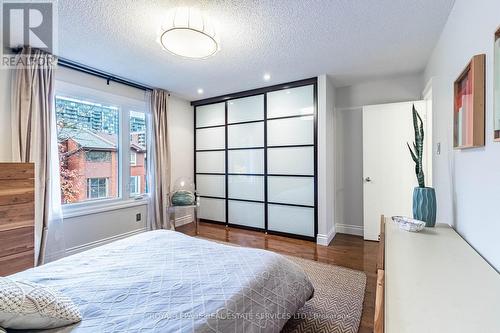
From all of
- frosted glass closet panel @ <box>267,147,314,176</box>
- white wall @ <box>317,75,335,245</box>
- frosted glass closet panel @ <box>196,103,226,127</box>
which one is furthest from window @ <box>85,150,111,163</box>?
white wall @ <box>317,75,335,245</box>

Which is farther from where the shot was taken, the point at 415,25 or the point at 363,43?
the point at 363,43

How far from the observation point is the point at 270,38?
7.32 ft

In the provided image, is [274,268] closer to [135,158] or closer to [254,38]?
[254,38]

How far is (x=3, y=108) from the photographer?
2.32 m

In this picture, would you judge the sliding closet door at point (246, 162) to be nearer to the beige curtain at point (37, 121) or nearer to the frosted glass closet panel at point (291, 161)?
the frosted glass closet panel at point (291, 161)

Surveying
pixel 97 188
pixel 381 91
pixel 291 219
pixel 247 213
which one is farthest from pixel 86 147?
pixel 381 91

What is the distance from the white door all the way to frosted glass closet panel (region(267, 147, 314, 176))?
0.80m

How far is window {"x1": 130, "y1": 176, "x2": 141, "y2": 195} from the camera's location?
3.58 metres

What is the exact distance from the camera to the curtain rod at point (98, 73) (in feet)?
8.93

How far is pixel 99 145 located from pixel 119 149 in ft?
0.88

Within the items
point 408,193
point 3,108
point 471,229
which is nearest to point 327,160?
point 408,193

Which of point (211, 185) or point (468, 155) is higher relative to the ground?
point (468, 155)

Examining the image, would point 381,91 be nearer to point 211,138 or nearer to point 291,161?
point 291,161

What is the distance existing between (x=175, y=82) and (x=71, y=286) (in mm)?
2981
